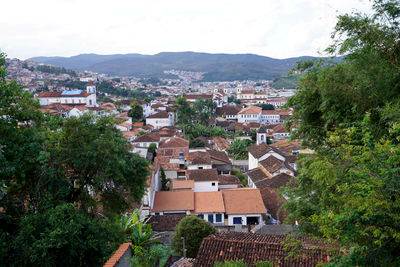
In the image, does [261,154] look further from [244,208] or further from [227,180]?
[244,208]

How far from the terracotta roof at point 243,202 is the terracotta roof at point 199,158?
7624 mm

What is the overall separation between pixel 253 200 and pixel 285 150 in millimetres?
17169

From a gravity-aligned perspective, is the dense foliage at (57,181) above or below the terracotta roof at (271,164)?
above

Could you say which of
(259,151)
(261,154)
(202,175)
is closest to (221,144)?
(259,151)

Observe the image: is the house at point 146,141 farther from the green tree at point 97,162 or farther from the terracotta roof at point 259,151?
the green tree at point 97,162

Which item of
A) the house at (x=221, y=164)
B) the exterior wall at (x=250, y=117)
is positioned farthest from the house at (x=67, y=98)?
the house at (x=221, y=164)

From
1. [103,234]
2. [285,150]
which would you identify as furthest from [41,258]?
[285,150]

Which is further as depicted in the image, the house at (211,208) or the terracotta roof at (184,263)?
the house at (211,208)

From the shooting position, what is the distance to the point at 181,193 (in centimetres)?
1992

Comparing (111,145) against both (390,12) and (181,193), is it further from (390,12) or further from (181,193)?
(181,193)

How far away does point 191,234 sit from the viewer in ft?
43.0

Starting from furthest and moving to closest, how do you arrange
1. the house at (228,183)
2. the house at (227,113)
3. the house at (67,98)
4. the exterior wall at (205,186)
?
the house at (227,113)
the house at (67,98)
the house at (228,183)
the exterior wall at (205,186)

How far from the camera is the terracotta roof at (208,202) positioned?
18547 mm

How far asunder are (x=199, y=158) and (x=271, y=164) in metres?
6.35
